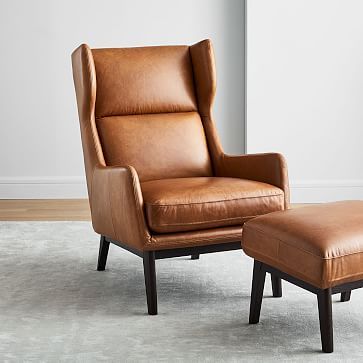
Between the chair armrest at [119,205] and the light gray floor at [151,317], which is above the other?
the chair armrest at [119,205]

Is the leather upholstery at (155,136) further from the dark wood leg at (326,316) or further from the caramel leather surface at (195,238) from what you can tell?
the dark wood leg at (326,316)

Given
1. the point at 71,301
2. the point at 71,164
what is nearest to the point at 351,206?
the point at 71,301

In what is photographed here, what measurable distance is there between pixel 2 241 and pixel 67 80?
1.59 meters

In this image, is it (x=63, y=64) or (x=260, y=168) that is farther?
(x=63, y=64)

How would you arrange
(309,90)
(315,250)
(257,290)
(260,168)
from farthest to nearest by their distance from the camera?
(309,90)
(260,168)
(257,290)
(315,250)

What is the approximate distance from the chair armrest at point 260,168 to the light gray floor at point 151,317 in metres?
0.41

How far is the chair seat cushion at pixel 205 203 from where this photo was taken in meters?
2.68

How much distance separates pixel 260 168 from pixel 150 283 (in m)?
0.75

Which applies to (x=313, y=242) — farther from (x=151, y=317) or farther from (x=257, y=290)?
(x=151, y=317)

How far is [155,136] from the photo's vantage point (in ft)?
10.7

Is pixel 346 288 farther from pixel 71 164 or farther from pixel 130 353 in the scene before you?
pixel 71 164

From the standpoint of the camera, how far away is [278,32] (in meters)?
4.84

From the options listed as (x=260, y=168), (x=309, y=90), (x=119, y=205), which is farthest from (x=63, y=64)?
(x=119, y=205)

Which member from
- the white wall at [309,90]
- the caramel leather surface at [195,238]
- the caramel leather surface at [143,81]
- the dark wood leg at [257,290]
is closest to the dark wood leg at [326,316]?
the dark wood leg at [257,290]
